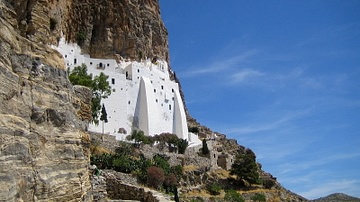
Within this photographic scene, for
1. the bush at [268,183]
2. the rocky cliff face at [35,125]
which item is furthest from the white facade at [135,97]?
the rocky cliff face at [35,125]

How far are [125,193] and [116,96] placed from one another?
2920 cm

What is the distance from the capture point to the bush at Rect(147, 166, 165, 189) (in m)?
27.8

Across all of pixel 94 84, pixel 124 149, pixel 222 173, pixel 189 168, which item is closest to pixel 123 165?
pixel 124 149

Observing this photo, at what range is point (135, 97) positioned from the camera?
5191 centimetres

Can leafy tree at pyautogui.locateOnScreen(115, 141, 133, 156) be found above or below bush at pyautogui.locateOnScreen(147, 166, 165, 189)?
above

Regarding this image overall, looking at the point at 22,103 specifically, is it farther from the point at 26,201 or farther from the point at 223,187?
the point at 223,187

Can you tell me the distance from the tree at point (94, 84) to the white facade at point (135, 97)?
2.70 metres

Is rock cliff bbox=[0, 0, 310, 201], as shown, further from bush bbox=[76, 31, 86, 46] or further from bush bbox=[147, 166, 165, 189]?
bush bbox=[76, 31, 86, 46]

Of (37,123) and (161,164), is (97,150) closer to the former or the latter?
(161,164)

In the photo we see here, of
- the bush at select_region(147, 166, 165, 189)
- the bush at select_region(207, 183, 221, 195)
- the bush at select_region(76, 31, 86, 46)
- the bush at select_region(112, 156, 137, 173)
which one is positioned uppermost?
the bush at select_region(76, 31, 86, 46)

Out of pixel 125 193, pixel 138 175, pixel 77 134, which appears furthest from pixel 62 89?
pixel 138 175

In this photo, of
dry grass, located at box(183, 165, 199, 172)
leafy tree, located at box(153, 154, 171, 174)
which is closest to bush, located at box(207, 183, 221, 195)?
dry grass, located at box(183, 165, 199, 172)

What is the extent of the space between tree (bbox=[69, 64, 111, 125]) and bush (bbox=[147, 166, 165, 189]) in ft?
42.4

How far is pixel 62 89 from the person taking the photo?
912 cm
